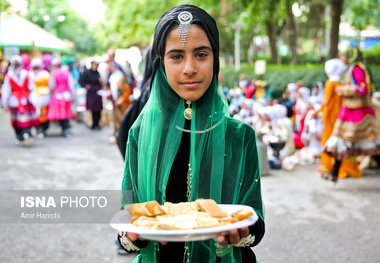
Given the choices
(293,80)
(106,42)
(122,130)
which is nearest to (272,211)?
(122,130)

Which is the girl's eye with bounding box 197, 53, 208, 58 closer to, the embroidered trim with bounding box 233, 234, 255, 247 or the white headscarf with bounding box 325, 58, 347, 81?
the embroidered trim with bounding box 233, 234, 255, 247

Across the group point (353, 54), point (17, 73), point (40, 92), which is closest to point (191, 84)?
point (353, 54)

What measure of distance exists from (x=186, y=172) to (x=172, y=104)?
1.01 feet

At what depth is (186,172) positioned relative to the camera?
6.22 ft

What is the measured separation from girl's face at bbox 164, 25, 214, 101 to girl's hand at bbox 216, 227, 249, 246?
1.93 feet

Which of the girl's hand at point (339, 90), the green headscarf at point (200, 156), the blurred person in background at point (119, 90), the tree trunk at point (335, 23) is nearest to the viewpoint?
the green headscarf at point (200, 156)

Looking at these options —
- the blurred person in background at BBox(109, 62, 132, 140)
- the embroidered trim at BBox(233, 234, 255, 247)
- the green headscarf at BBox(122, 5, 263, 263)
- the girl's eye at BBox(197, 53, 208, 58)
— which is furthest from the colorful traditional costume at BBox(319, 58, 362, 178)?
the embroidered trim at BBox(233, 234, 255, 247)

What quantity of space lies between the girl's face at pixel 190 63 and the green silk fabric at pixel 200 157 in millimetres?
80

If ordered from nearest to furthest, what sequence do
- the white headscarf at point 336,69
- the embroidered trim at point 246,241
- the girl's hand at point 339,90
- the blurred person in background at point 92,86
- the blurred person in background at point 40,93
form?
the embroidered trim at point 246,241, the girl's hand at point 339,90, the white headscarf at point 336,69, the blurred person in background at point 40,93, the blurred person in background at point 92,86

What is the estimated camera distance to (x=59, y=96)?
12.5 meters

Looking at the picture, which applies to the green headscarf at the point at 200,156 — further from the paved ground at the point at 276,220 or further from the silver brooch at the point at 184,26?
the paved ground at the point at 276,220

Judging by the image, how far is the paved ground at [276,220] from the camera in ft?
14.8

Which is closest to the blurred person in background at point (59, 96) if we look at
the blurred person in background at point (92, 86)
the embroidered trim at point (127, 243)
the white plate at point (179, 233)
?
the blurred person in background at point (92, 86)

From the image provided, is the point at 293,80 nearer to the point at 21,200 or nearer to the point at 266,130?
the point at 266,130
